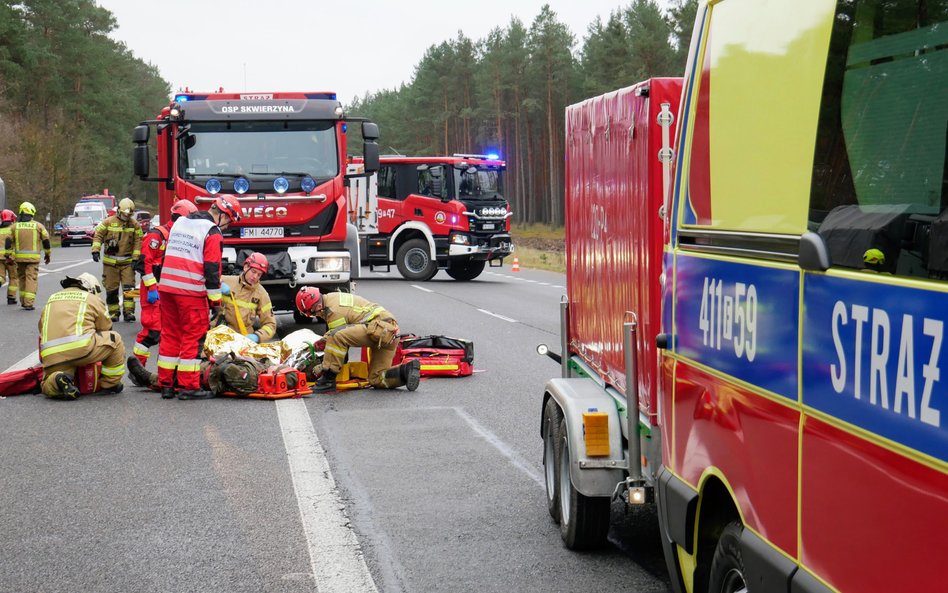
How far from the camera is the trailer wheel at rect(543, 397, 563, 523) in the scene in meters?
5.90

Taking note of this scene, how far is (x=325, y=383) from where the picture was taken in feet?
37.0

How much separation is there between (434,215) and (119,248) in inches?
489

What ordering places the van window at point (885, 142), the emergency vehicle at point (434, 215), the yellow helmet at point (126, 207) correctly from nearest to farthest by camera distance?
the van window at point (885, 142) → the yellow helmet at point (126, 207) → the emergency vehicle at point (434, 215)

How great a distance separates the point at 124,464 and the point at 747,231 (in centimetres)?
562

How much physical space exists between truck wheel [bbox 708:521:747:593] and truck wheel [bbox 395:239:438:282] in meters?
26.5

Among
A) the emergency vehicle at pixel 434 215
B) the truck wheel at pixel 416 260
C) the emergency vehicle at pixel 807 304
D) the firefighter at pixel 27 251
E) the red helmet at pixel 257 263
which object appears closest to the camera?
the emergency vehicle at pixel 807 304

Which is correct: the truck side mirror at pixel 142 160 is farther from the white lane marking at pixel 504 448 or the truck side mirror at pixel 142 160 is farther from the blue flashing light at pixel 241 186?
the white lane marking at pixel 504 448

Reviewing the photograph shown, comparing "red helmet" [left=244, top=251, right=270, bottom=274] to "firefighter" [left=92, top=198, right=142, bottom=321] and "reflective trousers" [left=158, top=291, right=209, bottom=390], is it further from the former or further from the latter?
"firefighter" [left=92, top=198, right=142, bottom=321]

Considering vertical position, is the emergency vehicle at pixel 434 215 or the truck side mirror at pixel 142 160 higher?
the truck side mirror at pixel 142 160

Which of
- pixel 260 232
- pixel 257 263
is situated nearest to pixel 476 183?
pixel 260 232

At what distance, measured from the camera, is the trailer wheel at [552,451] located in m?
5.90

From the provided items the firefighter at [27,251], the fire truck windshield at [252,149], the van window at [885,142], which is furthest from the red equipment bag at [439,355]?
the firefighter at [27,251]

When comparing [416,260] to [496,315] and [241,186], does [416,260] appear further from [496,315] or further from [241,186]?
[241,186]

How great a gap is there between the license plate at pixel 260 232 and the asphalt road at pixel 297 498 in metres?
4.65
